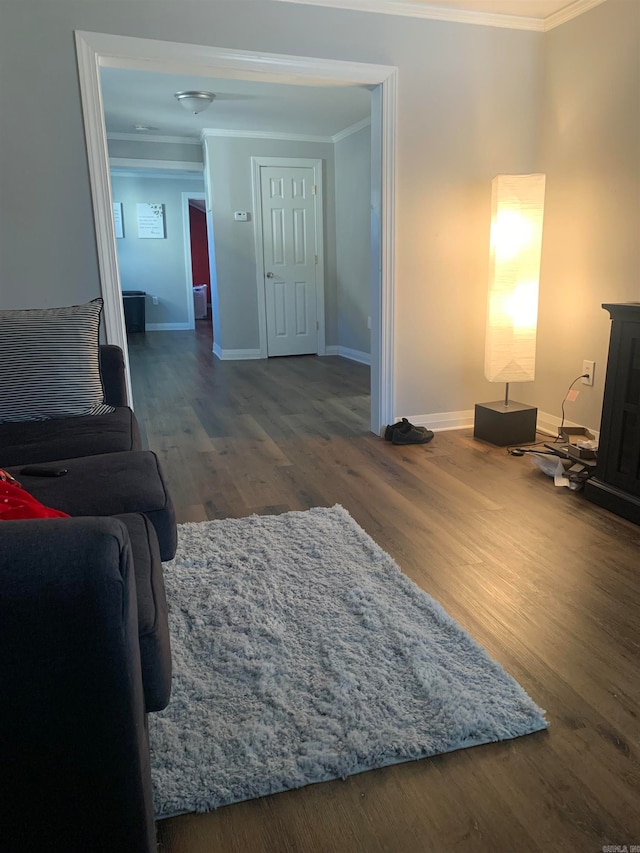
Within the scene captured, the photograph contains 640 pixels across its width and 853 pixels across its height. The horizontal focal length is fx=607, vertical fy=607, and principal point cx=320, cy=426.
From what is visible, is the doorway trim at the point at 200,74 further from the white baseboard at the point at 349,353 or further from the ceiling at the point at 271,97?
the white baseboard at the point at 349,353

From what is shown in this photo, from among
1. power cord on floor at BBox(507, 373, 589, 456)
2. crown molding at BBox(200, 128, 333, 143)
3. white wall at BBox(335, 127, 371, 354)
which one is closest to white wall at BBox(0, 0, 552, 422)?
power cord on floor at BBox(507, 373, 589, 456)

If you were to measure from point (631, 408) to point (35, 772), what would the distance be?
236 centimetres

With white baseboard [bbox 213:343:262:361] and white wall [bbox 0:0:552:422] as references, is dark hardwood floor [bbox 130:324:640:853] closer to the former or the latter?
white wall [bbox 0:0:552:422]

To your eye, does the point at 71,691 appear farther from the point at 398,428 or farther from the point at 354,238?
the point at 354,238

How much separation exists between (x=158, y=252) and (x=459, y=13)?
7.60 meters

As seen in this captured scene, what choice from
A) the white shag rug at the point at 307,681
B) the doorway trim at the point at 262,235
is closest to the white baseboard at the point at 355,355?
the doorway trim at the point at 262,235

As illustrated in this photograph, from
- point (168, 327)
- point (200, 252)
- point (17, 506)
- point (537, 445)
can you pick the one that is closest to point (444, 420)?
point (537, 445)

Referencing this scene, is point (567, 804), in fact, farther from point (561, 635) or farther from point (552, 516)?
point (552, 516)

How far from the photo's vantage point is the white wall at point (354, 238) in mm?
6145

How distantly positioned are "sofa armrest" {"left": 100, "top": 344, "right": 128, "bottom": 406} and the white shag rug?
0.80 m

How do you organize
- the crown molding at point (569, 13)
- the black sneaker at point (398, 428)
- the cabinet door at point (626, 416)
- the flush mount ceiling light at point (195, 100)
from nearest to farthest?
1. the cabinet door at point (626, 416)
2. the crown molding at point (569, 13)
3. the black sneaker at point (398, 428)
4. the flush mount ceiling light at point (195, 100)

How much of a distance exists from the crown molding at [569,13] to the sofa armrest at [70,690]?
3.73 meters

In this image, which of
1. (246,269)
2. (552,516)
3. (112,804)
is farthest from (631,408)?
(246,269)

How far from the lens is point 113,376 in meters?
2.60
